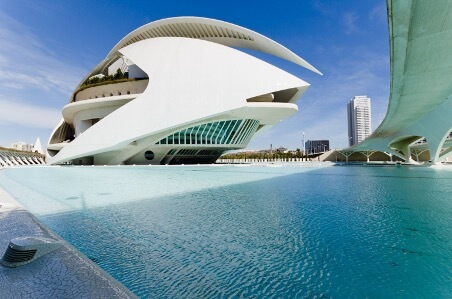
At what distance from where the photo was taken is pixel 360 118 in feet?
262

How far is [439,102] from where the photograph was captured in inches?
556

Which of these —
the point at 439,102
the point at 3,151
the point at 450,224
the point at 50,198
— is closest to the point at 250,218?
the point at 450,224

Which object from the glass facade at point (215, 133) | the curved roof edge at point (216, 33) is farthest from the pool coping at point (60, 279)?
the curved roof edge at point (216, 33)

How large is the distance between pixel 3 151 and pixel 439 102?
36.5 m

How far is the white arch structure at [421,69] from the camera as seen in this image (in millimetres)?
5543

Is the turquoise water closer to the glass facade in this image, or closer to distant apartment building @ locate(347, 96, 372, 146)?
the glass facade

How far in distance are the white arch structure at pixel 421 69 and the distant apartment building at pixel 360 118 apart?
2509 inches

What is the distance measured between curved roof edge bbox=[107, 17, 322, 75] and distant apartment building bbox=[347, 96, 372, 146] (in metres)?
61.3

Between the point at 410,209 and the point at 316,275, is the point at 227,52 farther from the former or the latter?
the point at 316,275

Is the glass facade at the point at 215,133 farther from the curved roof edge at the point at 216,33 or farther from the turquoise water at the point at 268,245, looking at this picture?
the turquoise water at the point at 268,245

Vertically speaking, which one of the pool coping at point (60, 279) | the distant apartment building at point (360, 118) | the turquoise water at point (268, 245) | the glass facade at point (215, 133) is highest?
the distant apartment building at point (360, 118)

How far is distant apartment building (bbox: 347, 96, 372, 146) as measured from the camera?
7962 cm

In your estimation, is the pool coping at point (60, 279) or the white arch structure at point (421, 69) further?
the white arch structure at point (421, 69)

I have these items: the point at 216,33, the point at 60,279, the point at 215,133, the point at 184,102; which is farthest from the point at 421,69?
the point at 216,33
